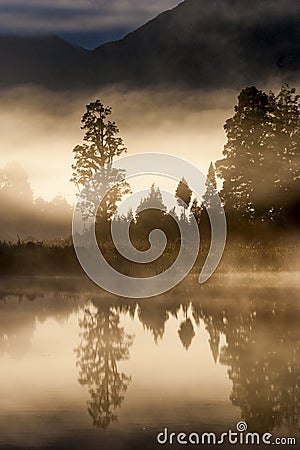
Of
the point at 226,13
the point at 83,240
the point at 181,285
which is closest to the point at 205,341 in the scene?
the point at 181,285

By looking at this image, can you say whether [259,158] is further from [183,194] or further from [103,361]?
[103,361]

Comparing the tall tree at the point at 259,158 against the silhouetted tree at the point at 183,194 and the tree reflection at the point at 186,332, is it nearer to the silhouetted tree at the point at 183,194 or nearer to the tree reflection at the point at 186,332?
the silhouetted tree at the point at 183,194

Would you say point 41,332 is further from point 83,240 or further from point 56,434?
point 83,240

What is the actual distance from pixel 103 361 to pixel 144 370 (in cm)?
163

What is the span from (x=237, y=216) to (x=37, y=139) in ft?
119

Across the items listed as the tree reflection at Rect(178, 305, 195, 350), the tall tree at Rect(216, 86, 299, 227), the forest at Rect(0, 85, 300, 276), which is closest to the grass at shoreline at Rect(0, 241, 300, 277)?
the forest at Rect(0, 85, 300, 276)

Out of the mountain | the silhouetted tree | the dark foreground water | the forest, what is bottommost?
the dark foreground water

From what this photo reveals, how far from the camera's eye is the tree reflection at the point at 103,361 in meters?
16.4

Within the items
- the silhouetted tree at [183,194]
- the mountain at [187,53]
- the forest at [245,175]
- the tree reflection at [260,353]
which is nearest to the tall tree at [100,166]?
the forest at [245,175]

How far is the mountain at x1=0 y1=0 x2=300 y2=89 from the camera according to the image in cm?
11431

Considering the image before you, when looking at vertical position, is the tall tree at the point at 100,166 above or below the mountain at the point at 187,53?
below

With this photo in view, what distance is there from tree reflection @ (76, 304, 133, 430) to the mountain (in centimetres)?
7888

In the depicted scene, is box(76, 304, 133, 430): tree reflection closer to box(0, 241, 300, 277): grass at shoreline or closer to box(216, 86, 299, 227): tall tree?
box(0, 241, 300, 277): grass at shoreline

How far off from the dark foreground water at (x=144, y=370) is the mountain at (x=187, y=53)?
76564mm
